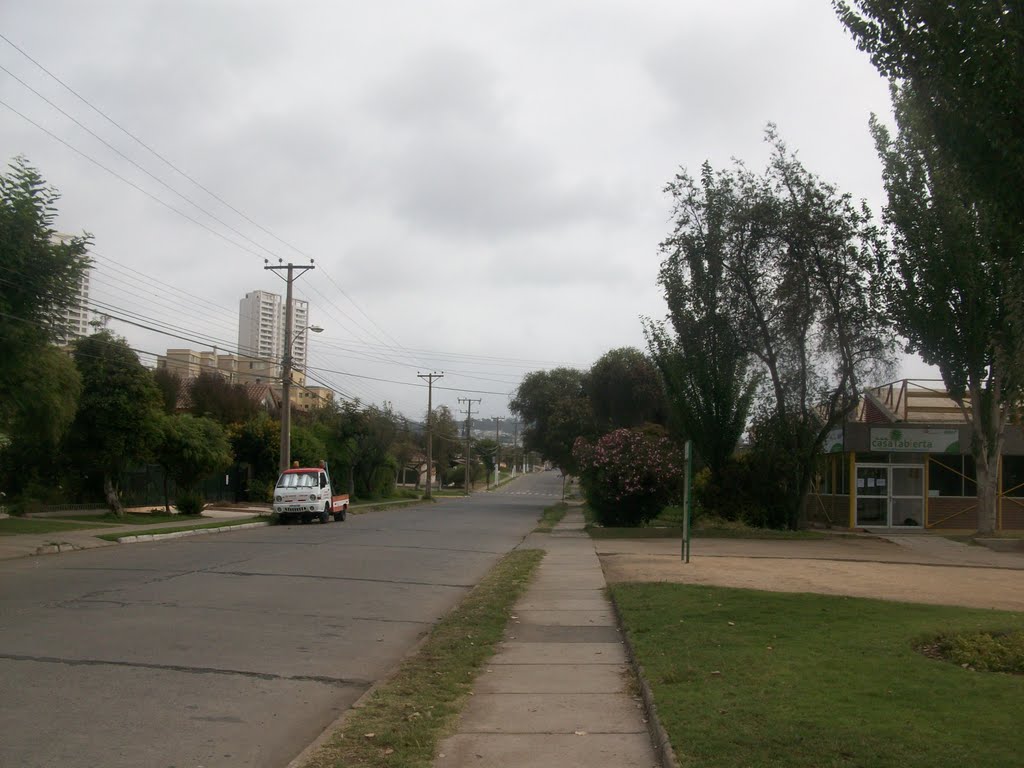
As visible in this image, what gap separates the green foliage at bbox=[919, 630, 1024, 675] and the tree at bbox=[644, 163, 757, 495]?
66.1 ft

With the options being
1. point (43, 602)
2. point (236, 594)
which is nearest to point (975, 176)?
point (236, 594)

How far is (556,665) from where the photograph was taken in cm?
914

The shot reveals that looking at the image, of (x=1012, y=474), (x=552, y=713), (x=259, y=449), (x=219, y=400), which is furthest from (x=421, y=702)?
(x=219, y=400)

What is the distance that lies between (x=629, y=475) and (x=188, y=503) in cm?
1576

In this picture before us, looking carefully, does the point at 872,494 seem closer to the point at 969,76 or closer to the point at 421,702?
the point at 969,76

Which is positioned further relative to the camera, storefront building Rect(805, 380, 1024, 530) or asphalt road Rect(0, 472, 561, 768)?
storefront building Rect(805, 380, 1024, 530)

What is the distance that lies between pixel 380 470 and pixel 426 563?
4350 centimetres

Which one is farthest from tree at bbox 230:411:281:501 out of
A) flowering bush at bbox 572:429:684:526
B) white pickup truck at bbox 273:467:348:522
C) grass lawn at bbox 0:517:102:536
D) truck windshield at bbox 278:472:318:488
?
flowering bush at bbox 572:429:684:526

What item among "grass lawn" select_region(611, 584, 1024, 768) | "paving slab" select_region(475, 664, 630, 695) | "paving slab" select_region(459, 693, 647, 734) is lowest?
"paving slab" select_region(475, 664, 630, 695)

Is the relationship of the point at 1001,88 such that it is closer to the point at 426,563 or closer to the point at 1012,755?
the point at 1012,755

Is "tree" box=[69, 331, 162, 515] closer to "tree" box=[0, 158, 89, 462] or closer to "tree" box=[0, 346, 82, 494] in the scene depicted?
"tree" box=[0, 346, 82, 494]

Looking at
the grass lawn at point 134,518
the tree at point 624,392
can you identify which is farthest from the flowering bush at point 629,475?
the tree at point 624,392

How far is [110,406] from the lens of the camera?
1145 inches

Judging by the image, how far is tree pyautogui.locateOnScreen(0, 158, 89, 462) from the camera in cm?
2170
